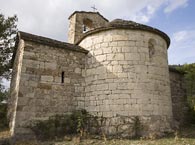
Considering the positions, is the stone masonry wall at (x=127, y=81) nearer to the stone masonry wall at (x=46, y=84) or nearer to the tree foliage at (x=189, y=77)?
the stone masonry wall at (x=46, y=84)

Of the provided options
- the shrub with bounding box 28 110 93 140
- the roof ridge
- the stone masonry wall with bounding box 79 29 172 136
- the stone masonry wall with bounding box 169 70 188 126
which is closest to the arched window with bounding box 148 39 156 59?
the stone masonry wall with bounding box 79 29 172 136

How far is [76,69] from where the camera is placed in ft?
29.5

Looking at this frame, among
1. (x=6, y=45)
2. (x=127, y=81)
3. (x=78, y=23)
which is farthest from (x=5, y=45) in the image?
(x=127, y=81)

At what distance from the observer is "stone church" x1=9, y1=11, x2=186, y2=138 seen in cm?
776

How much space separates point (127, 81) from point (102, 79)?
97 cm

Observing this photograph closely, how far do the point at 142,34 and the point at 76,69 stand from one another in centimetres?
303

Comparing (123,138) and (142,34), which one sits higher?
(142,34)

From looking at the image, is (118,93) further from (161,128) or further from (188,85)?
(188,85)

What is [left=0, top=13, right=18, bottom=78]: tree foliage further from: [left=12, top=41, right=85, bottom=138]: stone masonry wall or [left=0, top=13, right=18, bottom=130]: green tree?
[left=12, top=41, right=85, bottom=138]: stone masonry wall

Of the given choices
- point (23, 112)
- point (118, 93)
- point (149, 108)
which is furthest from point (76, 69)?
point (149, 108)

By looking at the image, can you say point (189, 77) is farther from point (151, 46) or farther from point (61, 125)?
point (61, 125)

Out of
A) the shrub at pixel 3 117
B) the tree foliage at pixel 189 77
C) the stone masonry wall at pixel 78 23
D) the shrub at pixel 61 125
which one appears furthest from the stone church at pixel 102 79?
the stone masonry wall at pixel 78 23

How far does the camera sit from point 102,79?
27.6ft

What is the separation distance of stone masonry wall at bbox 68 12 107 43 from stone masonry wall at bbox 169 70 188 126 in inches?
213
